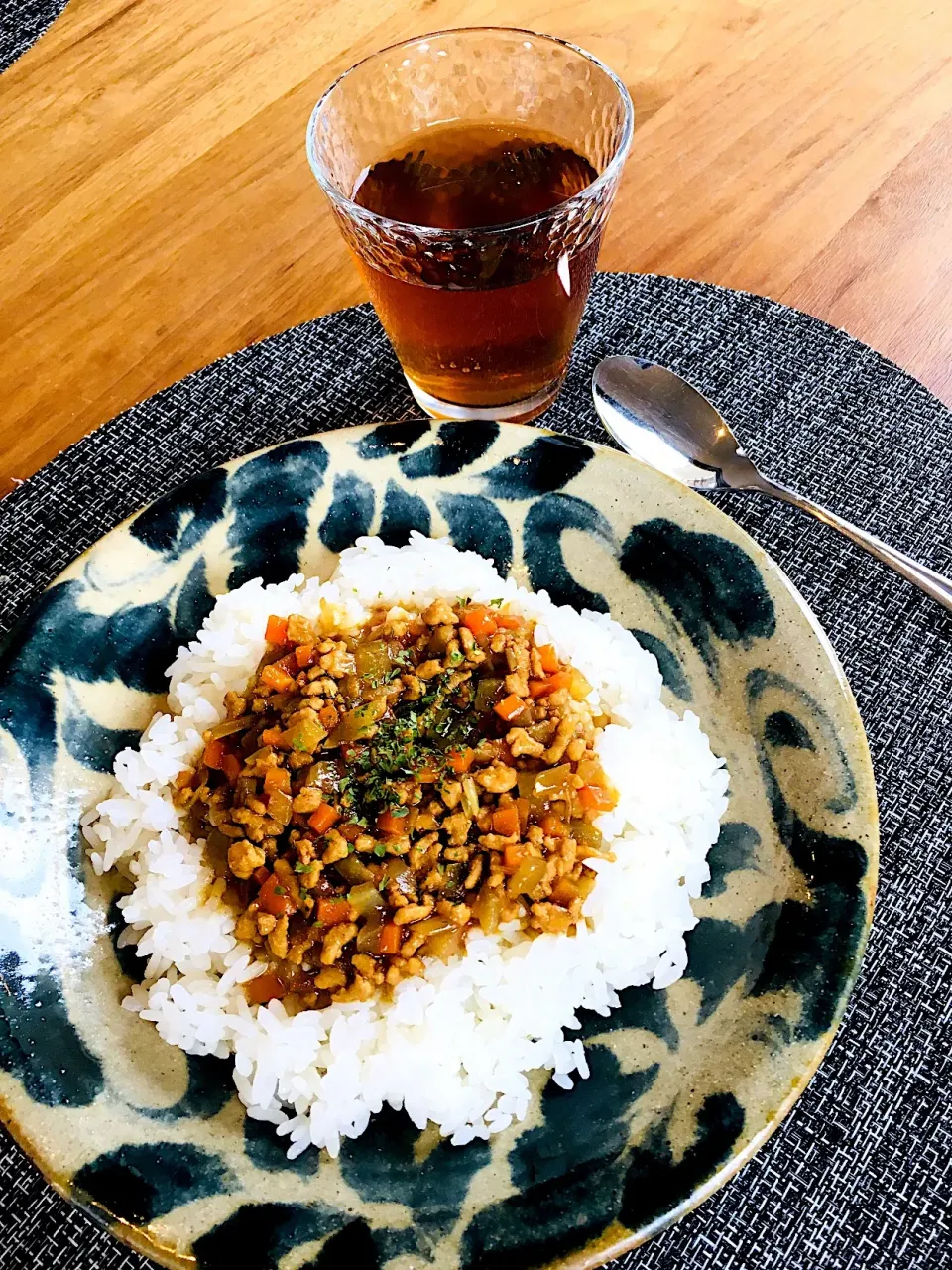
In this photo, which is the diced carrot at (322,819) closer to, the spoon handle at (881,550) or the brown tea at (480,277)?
the brown tea at (480,277)

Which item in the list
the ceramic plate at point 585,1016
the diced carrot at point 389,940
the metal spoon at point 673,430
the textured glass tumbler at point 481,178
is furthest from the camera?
the metal spoon at point 673,430

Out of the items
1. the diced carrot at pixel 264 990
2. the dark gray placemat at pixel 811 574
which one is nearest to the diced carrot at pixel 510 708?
the diced carrot at pixel 264 990

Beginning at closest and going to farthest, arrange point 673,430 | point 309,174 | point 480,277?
1. point 480,277
2. point 673,430
3. point 309,174

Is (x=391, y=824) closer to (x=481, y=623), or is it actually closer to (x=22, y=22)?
(x=481, y=623)

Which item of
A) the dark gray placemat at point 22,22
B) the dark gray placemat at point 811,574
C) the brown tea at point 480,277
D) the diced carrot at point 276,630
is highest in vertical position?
the dark gray placemat at point 22,22

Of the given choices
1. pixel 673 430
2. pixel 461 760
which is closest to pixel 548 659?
pixel 461 760

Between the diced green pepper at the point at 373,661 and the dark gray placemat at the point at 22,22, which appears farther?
the dark gray placemat at the point at 22,22

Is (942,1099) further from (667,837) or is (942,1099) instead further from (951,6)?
(951,6)
